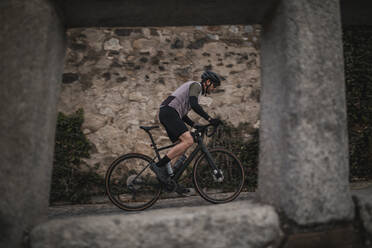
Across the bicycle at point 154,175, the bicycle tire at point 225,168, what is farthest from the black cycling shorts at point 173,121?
the bicycle tire at point 225,168

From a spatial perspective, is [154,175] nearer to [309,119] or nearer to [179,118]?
[179,118]

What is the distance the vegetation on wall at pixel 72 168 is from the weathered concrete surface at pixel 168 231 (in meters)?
2.51

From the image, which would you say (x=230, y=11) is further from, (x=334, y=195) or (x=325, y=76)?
(x=334, y=195)

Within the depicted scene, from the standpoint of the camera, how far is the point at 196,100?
8.75 feet

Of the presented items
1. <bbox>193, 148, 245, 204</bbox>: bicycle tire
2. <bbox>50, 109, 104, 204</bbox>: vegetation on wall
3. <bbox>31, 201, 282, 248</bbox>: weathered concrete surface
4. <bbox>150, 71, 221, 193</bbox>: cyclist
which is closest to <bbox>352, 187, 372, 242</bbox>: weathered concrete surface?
<bbox>31, 201, 282, 248</bbox>: weathered concrete surface

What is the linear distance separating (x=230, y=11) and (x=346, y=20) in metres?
1.16

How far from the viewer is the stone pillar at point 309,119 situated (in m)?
1.47

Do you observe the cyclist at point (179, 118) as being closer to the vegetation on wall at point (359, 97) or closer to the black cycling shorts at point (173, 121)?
the black cycling shorts at point (173, 121)

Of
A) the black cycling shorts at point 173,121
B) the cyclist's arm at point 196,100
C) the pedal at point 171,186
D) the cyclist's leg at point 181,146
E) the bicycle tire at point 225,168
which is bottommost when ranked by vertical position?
the pedal at point 171,186

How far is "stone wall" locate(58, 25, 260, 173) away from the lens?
13.3ft

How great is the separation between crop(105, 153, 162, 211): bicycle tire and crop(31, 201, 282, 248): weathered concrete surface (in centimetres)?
117

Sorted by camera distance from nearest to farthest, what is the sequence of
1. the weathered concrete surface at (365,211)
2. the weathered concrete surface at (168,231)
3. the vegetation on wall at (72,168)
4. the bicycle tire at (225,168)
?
the weathered concrete surface at (168,231)
the weathered concrete surface at (365,211)
the bicycle tire at (225,168)
the vegetation on wall at (72,168)

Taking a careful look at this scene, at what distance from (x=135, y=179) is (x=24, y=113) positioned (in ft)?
5.24

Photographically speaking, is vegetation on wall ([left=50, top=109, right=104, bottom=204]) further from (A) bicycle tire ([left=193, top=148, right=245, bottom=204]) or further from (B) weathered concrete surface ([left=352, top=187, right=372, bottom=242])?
(B) weathered concrete surface ([left=352, top=187, right=372, bottom=242])
